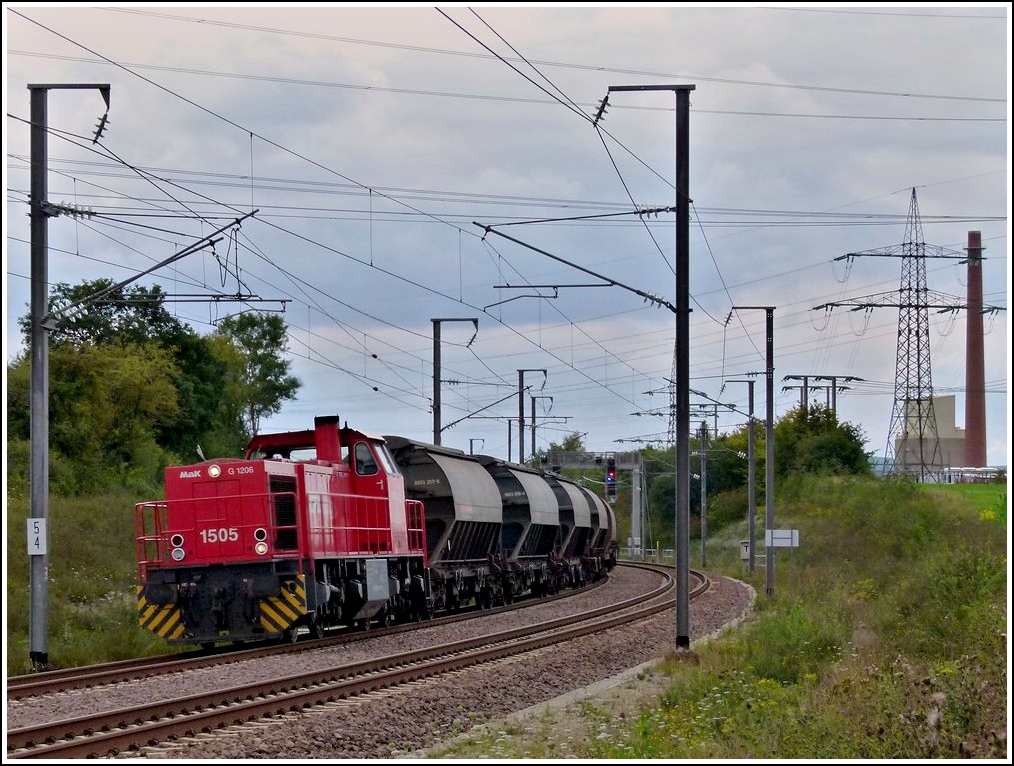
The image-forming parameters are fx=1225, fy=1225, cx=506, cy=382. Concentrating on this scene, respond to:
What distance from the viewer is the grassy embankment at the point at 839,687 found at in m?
10.2

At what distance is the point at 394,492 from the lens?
2431 centimetres

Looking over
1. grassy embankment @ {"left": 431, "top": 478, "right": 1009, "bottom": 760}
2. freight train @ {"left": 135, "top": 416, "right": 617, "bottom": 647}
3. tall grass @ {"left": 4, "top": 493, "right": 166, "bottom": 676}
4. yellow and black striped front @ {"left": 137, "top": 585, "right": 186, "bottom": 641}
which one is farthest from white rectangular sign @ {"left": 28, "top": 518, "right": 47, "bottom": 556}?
grassy embankment @ {"left": 431, "top": 478, "right": 1009, "bottom": 760}

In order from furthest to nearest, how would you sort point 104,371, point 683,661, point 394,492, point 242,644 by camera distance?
1. point 104,371
2. point 394,492
3. point 242,644
4. point 683,661

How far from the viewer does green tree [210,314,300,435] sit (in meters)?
73.9

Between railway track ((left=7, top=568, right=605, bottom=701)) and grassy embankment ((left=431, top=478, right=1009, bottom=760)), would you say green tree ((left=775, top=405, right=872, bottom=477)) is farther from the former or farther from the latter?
railway track ((left=7, top=568, right=605, bottom=701))

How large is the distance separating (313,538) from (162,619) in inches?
108

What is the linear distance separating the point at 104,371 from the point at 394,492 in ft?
72.7

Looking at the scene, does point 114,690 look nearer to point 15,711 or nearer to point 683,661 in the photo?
point 15,711

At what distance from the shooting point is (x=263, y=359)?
7531 cm

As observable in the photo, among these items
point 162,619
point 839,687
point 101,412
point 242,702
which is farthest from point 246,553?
point 101,412

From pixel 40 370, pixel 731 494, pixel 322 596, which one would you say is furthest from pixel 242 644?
pixel 731 494

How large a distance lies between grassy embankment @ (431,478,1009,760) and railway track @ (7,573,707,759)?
A: 2.63 meters

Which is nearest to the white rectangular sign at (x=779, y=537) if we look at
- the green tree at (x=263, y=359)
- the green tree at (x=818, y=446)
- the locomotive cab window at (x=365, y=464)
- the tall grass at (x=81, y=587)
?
the locomotive cab window at (x=365, y=464)

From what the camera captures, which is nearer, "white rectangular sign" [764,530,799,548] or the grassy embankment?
the grassy embankment
